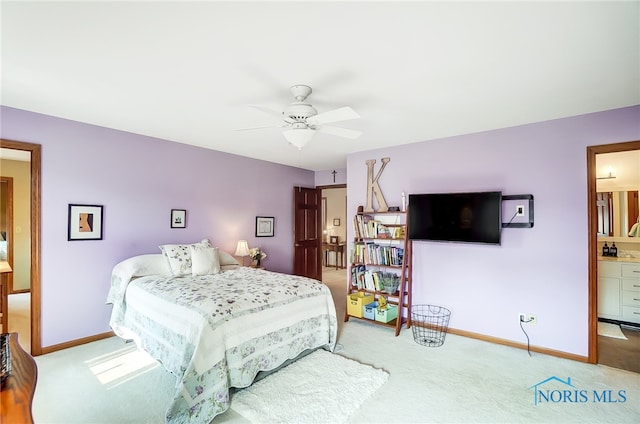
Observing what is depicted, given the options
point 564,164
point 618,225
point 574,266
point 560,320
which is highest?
point 564,164

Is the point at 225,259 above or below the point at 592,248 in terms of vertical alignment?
below

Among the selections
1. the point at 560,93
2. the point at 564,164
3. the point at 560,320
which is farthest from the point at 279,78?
the point at 560,320

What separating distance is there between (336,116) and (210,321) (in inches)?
68.2

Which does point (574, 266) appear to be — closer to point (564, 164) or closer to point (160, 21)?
point (564, 164)

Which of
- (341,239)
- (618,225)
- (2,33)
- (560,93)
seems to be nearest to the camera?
(2,33)

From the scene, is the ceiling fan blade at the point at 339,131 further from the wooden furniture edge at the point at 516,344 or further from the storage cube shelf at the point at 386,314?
the wooden furniture edge at the point at 516,344

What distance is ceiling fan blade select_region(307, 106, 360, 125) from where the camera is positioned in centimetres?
208

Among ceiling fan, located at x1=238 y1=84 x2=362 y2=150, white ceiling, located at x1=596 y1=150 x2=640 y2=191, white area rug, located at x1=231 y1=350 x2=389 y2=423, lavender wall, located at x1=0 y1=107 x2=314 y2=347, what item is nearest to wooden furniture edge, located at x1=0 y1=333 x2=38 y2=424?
white area rug, located at x1=231 y1=350 x2=389 y2=423

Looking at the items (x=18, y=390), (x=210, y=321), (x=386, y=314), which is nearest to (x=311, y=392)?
(x=210, y=321)

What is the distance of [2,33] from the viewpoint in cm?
176

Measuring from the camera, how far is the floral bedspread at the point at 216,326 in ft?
7.05

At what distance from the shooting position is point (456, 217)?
362cm

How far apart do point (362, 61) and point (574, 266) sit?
295cm

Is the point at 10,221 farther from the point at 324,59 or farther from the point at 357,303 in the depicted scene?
the point at 324,59
